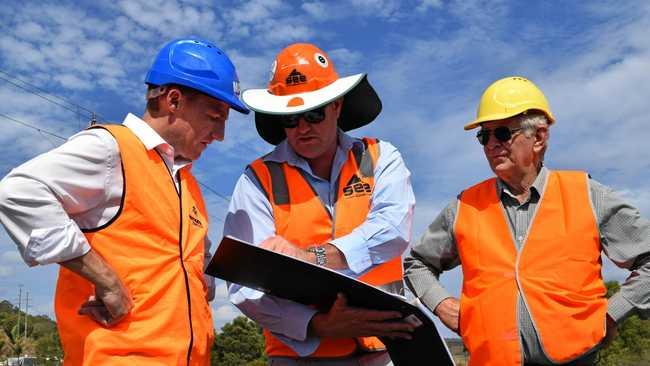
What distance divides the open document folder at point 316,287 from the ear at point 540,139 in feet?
5.55

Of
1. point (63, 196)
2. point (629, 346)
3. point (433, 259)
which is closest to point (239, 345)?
point (629, 346)

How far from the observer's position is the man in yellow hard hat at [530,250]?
436cm

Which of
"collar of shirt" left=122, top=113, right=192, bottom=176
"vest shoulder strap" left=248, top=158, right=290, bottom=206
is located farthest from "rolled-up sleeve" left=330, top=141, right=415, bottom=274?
"collar of shirt" left=122, top=113, right=192, bottom=176

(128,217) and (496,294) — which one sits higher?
(128,217)

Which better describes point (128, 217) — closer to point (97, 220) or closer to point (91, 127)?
point (97, 220)

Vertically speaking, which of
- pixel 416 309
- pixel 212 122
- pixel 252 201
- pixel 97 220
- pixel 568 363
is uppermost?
pixel 212 122

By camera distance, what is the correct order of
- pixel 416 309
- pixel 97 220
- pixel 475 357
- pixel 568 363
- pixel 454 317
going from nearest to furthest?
pixel 97 220 < pixel 416 309 < pixel 568 363 < pixel 475 357 < pixel 454 317

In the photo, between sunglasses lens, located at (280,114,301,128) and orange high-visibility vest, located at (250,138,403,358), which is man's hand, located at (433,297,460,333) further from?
sunglasses lens, located at (280,114,301,128)

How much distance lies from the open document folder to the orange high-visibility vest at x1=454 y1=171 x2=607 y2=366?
2.06ft

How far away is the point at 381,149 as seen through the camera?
4.83 m

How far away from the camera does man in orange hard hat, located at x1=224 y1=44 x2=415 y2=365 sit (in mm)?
4141

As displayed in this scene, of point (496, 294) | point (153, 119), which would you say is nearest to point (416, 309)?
point (496, 294)

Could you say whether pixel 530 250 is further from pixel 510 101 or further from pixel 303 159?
pixel 303 159

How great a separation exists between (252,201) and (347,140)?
82cm
